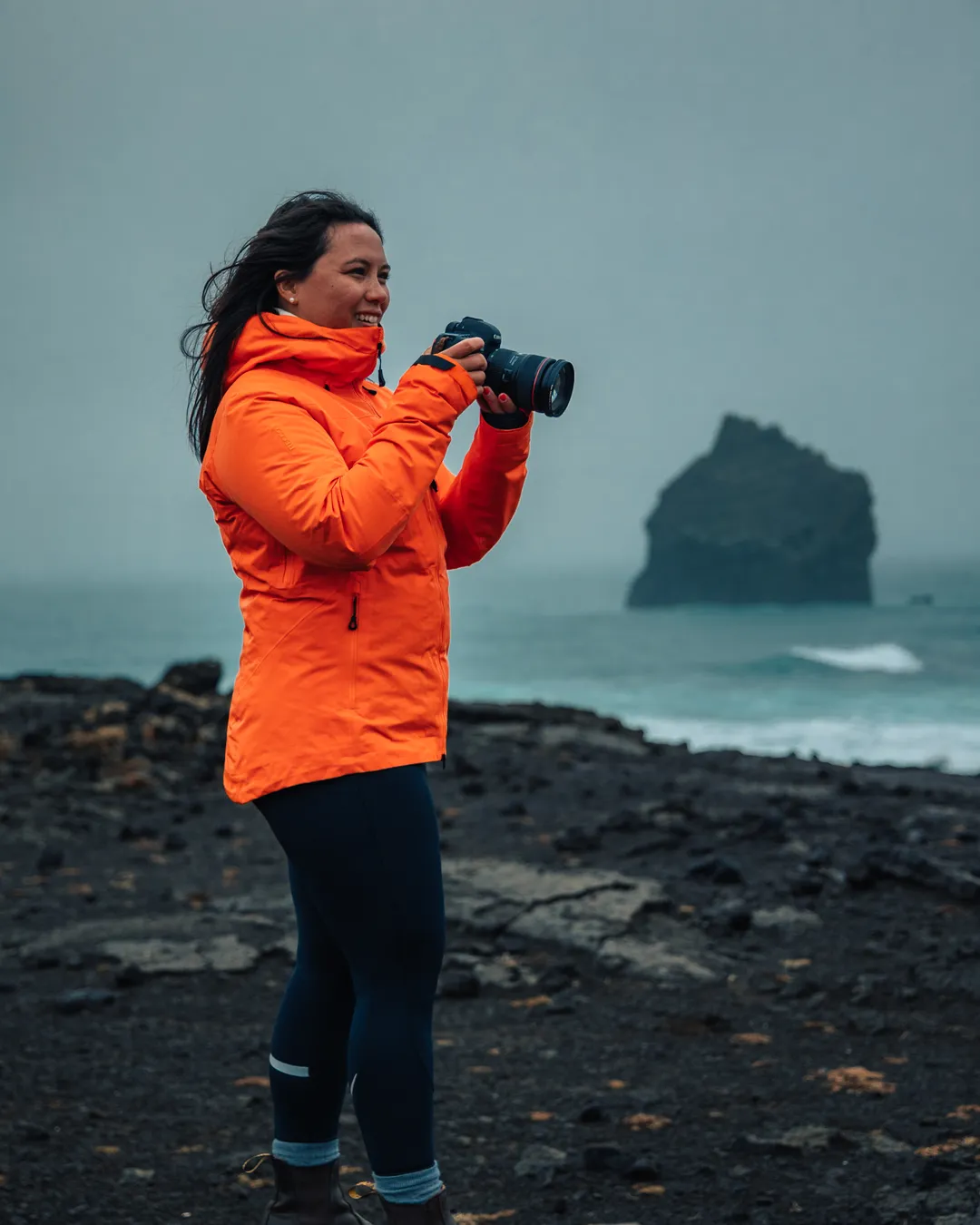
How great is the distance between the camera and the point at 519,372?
2.41 metres

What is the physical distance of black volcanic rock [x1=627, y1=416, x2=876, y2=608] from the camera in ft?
286

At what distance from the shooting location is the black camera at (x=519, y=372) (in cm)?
240

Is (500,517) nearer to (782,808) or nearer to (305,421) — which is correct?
(305,421)

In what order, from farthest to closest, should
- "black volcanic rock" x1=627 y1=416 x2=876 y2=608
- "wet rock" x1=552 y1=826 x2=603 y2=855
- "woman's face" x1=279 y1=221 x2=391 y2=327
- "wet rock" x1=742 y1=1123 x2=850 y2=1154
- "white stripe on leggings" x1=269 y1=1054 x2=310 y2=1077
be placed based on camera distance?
"black volcanic rock" x1=627 y1=416 x2=876 y2=608, "wet rock" x1=552 y1=826 x2=603 y2=855, "wet rock" x1=742 y1=1123 x2=850 y2=1154, "white stripe on leggings" x1=269 y1=1054 x2=310 y2=1077, "woman's face" x1=279 y1=221 x2=391 y2=327

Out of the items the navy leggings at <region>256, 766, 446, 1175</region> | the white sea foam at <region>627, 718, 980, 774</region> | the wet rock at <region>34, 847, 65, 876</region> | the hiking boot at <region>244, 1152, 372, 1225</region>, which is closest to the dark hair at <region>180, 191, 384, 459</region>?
the navy leggings at <region>256, 766, 446, 1175</region>

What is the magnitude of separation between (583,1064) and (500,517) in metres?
2.26

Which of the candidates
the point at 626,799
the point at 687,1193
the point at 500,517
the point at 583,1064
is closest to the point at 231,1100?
the point at 583,1064

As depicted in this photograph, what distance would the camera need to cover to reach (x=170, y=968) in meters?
5.10

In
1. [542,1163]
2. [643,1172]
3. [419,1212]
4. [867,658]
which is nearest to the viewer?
[419,1212]

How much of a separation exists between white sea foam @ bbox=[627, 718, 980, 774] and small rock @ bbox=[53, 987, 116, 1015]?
17.9 meters

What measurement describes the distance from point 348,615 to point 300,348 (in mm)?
503

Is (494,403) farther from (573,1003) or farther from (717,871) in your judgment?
(717,871)

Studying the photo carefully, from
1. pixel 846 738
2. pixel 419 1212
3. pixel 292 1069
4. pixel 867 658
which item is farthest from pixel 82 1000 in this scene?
pixel 867 658

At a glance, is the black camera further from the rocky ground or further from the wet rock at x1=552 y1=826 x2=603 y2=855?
the wet rock at x1=552 y1=826 x2=603 y2=855
